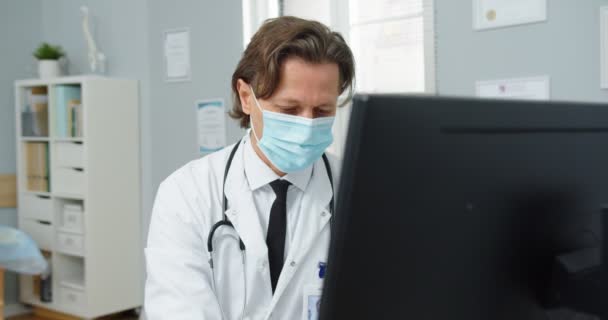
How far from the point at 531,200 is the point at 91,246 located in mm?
3151

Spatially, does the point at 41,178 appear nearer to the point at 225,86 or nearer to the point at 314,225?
the point at 225,86

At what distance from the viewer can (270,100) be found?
1301 millimetres

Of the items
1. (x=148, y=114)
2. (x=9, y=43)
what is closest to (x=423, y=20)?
(x=148, y=114)

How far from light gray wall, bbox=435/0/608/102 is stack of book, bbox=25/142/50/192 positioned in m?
2.44

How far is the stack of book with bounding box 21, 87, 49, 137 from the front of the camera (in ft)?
11.7

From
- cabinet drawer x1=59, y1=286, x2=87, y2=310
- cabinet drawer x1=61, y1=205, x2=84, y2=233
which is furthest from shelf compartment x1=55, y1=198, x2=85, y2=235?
cabinet drawer x1=59, y1=286, x2=87, y2=310

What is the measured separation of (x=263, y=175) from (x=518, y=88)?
1287 millimetres

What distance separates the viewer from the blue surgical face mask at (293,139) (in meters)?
1.25

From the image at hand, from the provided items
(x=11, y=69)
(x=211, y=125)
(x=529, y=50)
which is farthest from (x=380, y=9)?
(x=11, y=69)

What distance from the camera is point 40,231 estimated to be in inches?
140

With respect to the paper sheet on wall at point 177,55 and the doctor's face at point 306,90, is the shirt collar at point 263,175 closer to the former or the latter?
the doctor's face at point 306,90

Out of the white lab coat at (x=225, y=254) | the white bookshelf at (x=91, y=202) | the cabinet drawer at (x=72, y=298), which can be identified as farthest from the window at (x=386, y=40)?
the cabinet drawer at (x=72, y=298)

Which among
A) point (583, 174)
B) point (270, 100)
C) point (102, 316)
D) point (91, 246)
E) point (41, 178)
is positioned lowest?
point (102, 316)

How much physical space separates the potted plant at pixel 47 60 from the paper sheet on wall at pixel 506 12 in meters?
2.61
